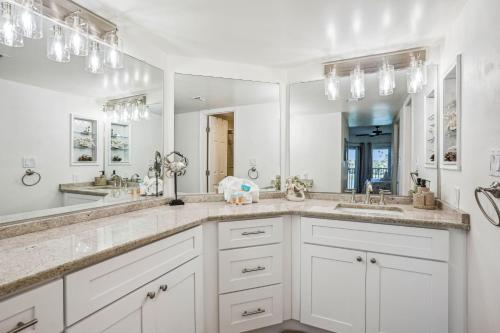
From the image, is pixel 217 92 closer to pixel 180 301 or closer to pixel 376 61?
pixel 376 61

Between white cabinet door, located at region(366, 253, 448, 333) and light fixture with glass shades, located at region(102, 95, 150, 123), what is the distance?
1871 mm

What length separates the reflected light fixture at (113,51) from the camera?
162 cm

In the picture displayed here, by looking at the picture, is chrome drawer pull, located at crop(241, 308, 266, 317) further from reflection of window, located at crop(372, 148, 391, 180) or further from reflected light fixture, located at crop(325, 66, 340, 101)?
reflected light fixture, located at crop(325, 66, 340, 101)

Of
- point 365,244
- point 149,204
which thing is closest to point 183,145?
point 149,204

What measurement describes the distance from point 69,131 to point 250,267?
4.53ft

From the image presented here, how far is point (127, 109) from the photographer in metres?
1.85

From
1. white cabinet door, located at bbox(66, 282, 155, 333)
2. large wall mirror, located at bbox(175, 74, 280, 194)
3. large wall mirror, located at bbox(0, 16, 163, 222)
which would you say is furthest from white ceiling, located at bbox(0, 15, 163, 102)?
white cabinet door, located at bbox(66, 282, 155, 333)

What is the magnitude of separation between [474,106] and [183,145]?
1.94m

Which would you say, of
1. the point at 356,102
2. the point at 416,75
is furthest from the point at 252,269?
the point at 416,75

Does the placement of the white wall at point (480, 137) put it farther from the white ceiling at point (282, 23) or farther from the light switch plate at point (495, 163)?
the white ceiling at point (282, 23)

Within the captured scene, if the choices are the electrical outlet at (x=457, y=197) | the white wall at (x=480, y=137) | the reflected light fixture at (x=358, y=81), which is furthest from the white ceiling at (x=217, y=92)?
the electrical outlet at (x=457, y=197)

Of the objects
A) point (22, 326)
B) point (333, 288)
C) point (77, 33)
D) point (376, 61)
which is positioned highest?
point (376, 61)

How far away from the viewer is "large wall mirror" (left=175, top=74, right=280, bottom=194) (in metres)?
2.24

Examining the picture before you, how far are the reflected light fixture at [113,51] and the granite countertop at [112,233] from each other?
98cm
